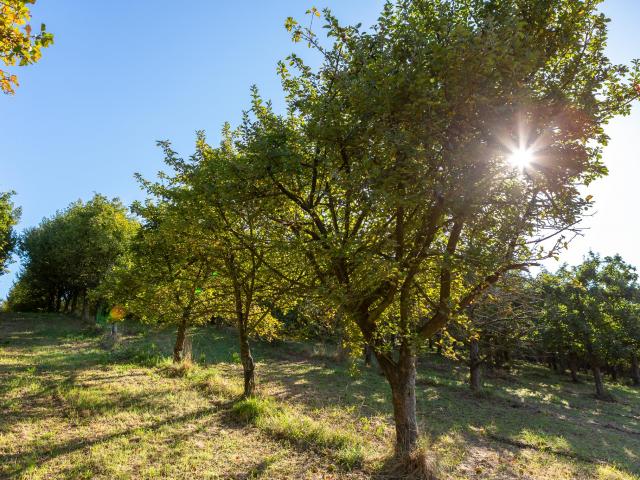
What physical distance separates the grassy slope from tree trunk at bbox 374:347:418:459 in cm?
80

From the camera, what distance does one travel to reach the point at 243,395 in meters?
13.5

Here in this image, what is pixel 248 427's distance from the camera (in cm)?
1062

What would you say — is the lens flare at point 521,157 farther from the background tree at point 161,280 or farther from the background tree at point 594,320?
the background tree at point 594,320

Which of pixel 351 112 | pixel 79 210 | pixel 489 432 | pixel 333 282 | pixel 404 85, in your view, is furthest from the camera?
pixel 79 210

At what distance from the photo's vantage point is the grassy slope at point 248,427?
26.4ft

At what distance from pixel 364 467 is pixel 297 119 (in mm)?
9114

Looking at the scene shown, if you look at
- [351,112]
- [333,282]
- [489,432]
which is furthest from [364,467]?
[489,432]

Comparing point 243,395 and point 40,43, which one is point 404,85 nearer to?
point 40,43

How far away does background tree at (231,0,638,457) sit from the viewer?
20.9ft

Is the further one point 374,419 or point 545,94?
point 374,419

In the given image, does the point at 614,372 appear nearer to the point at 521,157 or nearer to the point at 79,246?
the point at 521,157

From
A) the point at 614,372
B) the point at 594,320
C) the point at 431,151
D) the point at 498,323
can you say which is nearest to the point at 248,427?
the point at 431,151

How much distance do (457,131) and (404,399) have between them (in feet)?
20.5

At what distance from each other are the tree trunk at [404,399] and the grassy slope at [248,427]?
0.80 meters
